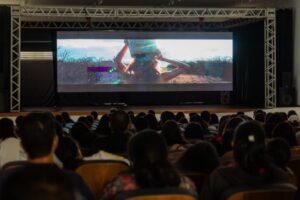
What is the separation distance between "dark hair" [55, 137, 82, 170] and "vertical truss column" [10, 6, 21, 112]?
27.1 feet

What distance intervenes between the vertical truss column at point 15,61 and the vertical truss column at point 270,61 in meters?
6.20

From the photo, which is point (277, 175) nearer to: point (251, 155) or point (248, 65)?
point (251, 155)

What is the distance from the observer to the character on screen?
44.0 feet

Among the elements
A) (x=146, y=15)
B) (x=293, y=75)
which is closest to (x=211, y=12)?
(x=146, y=15)

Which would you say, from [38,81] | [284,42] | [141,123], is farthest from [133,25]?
[141,123]

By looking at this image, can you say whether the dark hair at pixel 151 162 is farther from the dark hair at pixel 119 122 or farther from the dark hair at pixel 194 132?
the dark hair at pixel 194 132

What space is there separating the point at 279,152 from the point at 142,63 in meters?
10.5

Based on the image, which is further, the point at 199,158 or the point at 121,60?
the point at 121,60

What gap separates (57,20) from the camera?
14.2 metres

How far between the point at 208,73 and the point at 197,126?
9276 millimetres

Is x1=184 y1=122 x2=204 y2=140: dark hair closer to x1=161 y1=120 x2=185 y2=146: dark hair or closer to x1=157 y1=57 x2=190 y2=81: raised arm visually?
x1=161 y1=120 x2=185 y2=146: dark hair

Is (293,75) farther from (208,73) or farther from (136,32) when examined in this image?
(136,32)

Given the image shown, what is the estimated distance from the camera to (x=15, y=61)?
11.7 metres

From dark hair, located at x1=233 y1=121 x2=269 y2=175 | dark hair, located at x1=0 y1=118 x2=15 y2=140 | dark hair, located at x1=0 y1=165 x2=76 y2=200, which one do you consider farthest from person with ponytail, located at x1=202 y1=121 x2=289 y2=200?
dark hair, located at x1=0 y1=118 x2=15 y2=140
